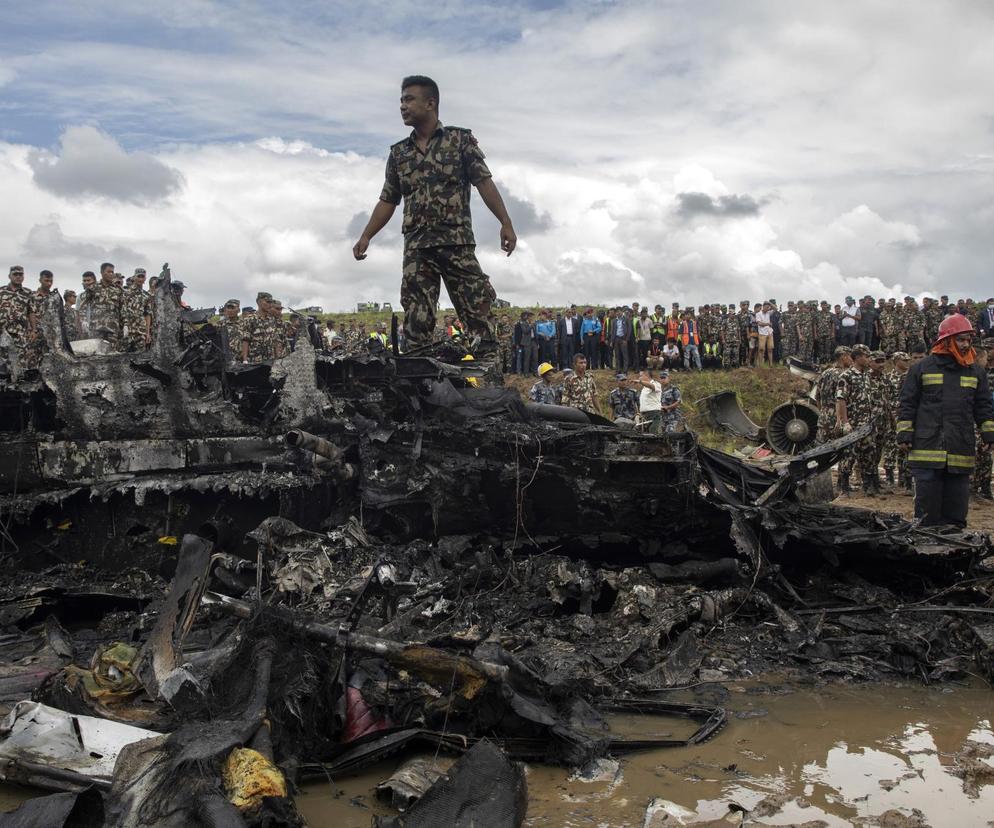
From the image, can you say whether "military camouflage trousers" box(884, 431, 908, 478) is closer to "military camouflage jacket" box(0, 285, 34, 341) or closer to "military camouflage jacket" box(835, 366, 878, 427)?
"military camouflage jacket" box(835, 366, 878, 427)

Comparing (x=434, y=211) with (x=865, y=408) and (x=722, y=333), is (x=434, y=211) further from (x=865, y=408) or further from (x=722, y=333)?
(x=722, y=333)

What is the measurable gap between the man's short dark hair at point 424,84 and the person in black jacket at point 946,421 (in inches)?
192

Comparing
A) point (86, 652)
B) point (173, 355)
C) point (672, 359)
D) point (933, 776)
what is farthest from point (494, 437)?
point (672, 359)

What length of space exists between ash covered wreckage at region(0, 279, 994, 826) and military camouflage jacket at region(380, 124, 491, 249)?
1.09 metres

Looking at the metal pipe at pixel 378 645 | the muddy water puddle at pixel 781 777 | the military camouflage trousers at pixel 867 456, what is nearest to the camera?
the muddy water puddle at pixel 781 777

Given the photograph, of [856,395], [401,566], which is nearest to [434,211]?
[401,566]

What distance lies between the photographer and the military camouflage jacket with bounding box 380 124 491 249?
25.1 feet

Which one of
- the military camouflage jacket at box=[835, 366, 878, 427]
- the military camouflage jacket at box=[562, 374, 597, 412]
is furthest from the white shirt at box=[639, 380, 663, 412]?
the military camouflage jacket at box=[835, 366, 878, 427]

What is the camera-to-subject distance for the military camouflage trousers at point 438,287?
779 cm

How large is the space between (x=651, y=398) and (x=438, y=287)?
8907 mm

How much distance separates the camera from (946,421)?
760cm

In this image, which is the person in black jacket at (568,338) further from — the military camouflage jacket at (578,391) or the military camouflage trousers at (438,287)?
the military camouflage trousers at (438,287)

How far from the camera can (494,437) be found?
6820 mm

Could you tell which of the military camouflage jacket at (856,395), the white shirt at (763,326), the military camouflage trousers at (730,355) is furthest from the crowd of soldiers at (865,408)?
the white shirt at (763,326)
